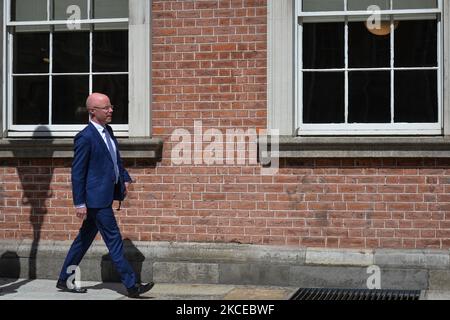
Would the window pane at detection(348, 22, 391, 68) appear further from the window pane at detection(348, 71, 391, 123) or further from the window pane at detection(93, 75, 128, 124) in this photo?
the window pane at detection(93, 75, 128, 124)

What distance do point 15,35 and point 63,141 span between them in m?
1.39

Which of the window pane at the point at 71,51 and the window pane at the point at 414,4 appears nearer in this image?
the window pane at the point at 414,4

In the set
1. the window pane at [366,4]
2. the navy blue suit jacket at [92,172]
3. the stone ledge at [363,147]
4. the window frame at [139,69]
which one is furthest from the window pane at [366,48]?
the navy blue suit jacket at [92,172]

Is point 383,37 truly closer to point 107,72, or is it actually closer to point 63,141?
point 107,72

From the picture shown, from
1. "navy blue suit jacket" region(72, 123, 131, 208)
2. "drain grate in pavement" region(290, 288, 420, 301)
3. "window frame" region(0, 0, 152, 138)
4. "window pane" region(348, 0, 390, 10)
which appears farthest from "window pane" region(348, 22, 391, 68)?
"navy blue suit jacket" region(72, 123, 131, 208)

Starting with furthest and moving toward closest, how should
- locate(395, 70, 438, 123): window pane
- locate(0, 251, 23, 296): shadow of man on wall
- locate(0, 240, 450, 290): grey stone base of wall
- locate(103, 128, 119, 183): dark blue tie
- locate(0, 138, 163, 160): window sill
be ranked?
locate(0, 251, 23, 296): shadow of man on wall → locate(0, 138, 163, 160): window sill → locate(395, 70, 438, 123): window pane → locate(0, 240, 450, 290): grey stone base of wall → locate(103, 128, 119, 183): dark blue tie

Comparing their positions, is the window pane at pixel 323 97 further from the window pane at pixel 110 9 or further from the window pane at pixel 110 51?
the window pane at pixel 110 9

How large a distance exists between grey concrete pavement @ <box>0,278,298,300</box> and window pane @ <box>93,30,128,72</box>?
232 centimetres

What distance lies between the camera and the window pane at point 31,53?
31.3 ft

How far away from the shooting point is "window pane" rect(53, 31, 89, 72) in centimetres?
945

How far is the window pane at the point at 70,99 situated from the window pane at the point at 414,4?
11.1 ft

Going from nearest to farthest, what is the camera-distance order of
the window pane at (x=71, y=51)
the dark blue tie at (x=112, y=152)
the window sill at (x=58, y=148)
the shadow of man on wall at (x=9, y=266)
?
the dark blue tie at (x=112, y=152) < the window sill at (x=58, y=148) < the shadow of man on wall at (x=9, y=266) < the window pane at (x=71, y=51)

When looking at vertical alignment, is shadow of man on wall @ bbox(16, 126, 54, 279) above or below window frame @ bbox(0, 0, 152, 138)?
below

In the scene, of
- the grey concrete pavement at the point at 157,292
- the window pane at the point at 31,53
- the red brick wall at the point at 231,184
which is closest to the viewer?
the grey concrete pavement at the point at 157,292
